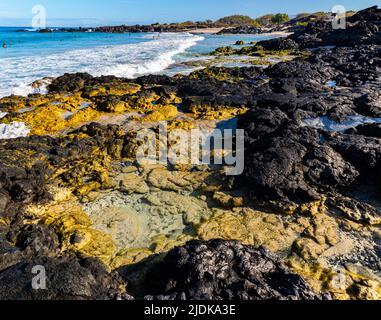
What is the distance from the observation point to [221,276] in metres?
4.34

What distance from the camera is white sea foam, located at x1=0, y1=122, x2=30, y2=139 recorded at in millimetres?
10568

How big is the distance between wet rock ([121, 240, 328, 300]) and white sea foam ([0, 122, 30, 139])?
7902 millimetres

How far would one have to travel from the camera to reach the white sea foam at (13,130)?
1057 cm

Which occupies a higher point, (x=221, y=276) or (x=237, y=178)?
(x=237, y=178)

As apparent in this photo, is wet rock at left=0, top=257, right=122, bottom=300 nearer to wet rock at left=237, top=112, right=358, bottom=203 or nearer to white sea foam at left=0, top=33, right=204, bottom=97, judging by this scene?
wet rock at left=237, top=112, right=358, bottom=203

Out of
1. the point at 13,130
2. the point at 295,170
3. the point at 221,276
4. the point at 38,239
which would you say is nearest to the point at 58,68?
the point at 13,130

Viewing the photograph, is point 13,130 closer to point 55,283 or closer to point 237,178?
point 237,178

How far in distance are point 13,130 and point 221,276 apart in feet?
30.8

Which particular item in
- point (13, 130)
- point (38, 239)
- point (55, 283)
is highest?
point (13, 130)

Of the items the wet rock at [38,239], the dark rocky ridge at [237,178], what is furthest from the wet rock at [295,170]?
the wet rock at [38,239]

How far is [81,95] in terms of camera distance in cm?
1393

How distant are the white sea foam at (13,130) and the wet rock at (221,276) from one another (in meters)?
7.90
